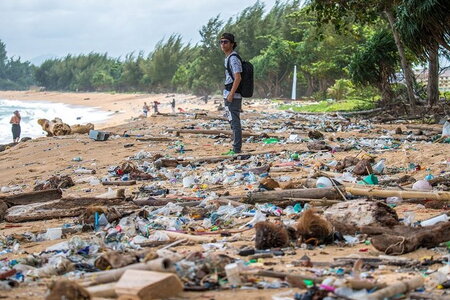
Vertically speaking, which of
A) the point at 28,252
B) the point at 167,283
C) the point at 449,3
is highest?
the point at 449,3

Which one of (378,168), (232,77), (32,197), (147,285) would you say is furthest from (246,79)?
(147,285)

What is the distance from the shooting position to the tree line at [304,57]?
17.7 meters

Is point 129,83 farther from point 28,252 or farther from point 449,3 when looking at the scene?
point 28,252

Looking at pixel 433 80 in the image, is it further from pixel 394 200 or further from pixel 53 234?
pixel 53 234

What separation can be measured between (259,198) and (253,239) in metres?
1.26

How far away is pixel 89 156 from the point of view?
1305cm

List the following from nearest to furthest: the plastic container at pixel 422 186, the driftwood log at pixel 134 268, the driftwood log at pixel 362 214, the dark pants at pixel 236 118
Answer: the driftwood log at pixel 134 268 < the driftwood log at pixel 362 214 < the plastic container at pixel 422 186 < the dark pants at pixel 236 118

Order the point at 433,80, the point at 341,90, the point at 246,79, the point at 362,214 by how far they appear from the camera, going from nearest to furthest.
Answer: the point at 362,214 < the point at 246,79 < the point at 433,80 < the point at 341,90

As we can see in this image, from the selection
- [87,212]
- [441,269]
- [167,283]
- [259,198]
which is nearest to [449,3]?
[259,198]

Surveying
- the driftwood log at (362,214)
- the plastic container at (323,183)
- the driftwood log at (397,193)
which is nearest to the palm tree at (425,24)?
the plastic container at (323,183)

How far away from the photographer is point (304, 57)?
157ft

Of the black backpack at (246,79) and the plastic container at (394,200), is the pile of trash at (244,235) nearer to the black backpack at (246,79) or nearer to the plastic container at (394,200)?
the plastic container at (394,200)

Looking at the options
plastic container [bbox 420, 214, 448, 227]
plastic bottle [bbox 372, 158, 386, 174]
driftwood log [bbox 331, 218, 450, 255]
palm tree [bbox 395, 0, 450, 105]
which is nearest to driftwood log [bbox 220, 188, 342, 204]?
plastic container [bbox 420, 214, 448, 227]

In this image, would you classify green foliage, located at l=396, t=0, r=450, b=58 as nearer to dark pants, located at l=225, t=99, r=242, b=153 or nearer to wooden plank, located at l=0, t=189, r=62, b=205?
dark pants, located at l=225, t=99, r=242, b=153
